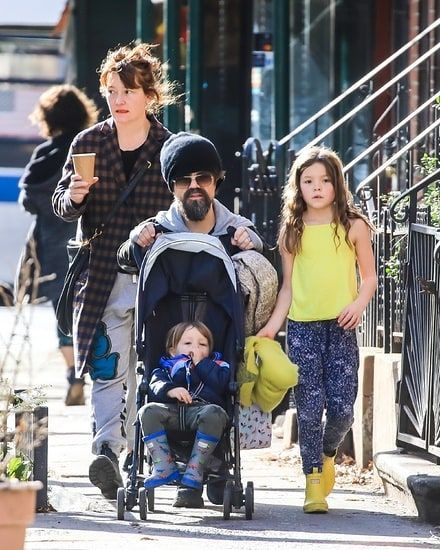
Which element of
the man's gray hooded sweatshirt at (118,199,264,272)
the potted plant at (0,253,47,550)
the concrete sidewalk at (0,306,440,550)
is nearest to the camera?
the potted plant at (0,253,47,550)

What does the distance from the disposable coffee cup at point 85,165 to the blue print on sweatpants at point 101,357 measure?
812mm

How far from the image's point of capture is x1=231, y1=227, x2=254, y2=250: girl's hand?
7129 millimetres

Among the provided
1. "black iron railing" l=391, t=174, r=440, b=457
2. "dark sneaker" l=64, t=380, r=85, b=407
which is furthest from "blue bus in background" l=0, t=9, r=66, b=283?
A: "black iron railing" l=391, t=174, r=440, b=457

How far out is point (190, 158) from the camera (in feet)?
23.2

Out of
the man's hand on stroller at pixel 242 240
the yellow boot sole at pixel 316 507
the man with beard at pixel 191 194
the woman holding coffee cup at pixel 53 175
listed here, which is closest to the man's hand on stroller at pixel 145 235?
the man with beard at pixel 191 194

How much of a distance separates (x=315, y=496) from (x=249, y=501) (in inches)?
18.2

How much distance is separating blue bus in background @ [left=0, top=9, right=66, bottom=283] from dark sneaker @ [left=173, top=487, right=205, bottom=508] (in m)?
13.2

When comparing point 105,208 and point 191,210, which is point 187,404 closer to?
point 191,210

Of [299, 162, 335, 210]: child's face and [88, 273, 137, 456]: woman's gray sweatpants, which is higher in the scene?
[299, 162, 335, 210]: child's face

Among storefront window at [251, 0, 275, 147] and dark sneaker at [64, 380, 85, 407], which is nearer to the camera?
dark sneaker at [64, 380, 85, 407]

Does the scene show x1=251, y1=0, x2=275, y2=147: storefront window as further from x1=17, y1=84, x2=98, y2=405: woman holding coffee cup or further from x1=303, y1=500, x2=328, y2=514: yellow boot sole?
x1=303, y1=500, x2=328, y2=514: yellow boot sole

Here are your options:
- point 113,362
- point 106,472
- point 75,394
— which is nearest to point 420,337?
point 113,362

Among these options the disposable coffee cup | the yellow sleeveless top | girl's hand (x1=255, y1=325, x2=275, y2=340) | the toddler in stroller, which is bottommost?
the toddler in stroller

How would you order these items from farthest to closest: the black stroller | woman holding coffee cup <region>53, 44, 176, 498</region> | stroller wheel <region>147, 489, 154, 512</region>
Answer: woman holding coffee cup <region>53, 44, 176, 498</region>, stroller wheel <region>147, 489, 154, 512</region>, the black stroller
